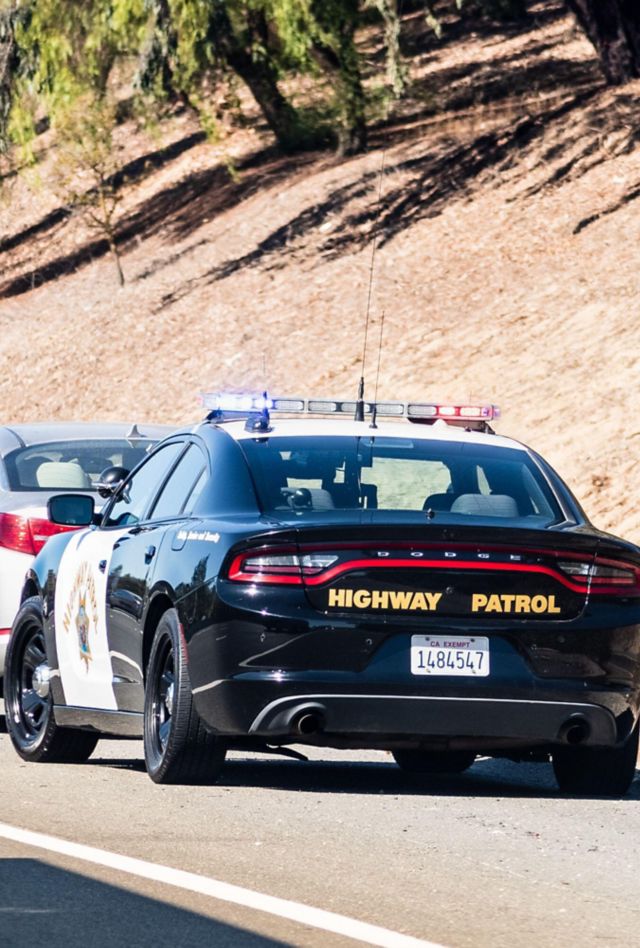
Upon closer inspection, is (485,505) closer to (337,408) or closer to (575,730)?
(575,730)

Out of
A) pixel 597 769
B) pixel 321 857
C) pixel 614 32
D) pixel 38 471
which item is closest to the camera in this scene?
pixel 321 857

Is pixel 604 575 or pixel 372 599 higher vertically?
pixel 372 599

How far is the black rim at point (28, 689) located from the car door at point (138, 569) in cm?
91

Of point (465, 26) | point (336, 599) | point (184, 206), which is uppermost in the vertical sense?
point (336, 599)

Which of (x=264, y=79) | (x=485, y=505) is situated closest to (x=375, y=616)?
(x=485, y=505)

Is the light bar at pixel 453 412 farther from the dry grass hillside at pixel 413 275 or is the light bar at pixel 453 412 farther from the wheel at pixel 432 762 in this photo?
the dry grass hillside at pixel 413 275

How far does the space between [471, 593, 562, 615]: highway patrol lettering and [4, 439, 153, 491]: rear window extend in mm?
4106

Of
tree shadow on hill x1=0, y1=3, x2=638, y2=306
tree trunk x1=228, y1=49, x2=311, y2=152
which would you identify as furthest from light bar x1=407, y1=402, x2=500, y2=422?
tree trunk x1=228, y1=49, x2=311, y2=152

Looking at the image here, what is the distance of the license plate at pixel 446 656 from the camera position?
26.9 feet

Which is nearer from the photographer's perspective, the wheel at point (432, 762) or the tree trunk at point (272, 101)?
the wheel at point (432, 762)

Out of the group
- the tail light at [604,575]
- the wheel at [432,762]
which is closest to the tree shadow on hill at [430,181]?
the wheel at [432,762]

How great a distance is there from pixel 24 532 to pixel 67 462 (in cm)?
89

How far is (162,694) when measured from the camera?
8.77m

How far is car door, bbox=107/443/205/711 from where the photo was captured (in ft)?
29.6
